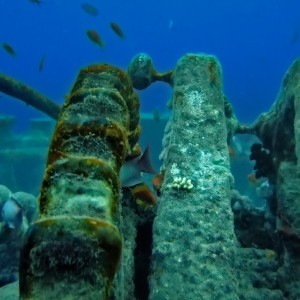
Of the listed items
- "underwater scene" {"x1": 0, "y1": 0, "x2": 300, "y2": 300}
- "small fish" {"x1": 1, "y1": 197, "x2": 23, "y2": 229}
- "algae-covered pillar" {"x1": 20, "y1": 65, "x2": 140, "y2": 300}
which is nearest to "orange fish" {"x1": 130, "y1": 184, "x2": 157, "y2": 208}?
"underwater scene" {"x1": 0, "y1": 0, "x2": 300, "y2": 300}

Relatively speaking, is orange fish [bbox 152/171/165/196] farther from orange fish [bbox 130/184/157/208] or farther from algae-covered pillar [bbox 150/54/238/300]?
algae-covered pillar [bbox 150/54/238/300]

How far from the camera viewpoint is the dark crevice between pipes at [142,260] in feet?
10.1

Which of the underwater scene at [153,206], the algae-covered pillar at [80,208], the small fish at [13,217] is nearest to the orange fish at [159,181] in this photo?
the underwater scene at [153,206]

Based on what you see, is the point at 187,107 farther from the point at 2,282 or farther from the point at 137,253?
the point at 2,282

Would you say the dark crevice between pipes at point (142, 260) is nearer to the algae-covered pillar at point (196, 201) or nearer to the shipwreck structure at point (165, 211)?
the shipwreck structure at point (165, 211)

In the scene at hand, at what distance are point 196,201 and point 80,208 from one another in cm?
155

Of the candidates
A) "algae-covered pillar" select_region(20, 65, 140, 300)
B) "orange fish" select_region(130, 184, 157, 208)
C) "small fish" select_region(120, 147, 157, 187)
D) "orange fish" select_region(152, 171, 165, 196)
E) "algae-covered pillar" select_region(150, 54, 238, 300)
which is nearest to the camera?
"algae-covered pillar" select_region(20, 65, 140, 300)

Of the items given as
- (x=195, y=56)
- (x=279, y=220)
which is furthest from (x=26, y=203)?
(x=279, y=220)

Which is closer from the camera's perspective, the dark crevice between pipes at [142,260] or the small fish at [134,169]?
the dark crevice between pipes at [142,260]

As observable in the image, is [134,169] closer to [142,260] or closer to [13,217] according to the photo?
[142,260]

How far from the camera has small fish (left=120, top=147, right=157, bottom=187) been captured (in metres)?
3.40

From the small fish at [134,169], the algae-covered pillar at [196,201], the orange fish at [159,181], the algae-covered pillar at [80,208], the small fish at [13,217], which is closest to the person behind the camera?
the algae-covered pillar at [80,208]

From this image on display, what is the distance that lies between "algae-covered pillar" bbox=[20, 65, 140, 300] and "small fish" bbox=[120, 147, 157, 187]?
1007mm

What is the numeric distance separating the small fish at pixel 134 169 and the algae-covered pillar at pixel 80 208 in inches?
39.6
